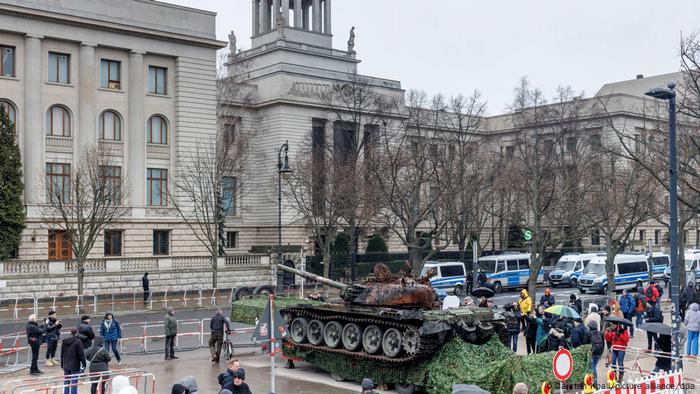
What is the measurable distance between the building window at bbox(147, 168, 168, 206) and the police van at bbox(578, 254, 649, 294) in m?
24.9

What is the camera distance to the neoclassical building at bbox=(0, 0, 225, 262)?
44031 millimetres

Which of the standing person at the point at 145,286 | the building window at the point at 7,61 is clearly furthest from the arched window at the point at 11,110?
the standing person at the point at 145,286

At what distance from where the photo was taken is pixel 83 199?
40.5 m

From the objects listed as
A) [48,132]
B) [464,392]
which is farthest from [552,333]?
[48,132]

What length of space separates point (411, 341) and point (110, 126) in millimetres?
35381

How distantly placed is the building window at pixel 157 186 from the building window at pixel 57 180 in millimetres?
5341

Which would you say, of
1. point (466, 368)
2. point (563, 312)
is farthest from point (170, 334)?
point (563, 312)

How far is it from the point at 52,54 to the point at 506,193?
2713 centimetres

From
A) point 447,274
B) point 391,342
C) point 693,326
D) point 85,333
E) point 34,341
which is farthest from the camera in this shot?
point 447,274

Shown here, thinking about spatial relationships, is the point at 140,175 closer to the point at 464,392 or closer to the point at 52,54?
the point at 52,54

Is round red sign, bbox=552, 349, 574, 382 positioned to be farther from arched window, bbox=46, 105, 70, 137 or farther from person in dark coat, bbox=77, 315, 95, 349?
arched window, bbox=46, 105, 70, 137

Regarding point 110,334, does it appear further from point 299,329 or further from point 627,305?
point 627,305

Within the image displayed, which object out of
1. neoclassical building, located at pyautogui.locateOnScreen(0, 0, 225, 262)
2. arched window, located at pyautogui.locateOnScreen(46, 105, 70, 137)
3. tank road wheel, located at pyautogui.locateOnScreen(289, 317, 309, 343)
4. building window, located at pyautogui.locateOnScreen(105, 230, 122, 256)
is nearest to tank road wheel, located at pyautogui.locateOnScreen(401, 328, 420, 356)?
tank road wheel, located at pyautogui.locateOnScreen(289, 317, 309, 343)

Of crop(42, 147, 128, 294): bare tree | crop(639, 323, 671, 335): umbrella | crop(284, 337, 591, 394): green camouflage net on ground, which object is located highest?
crop(42, 147, 128, 294): bare tree
